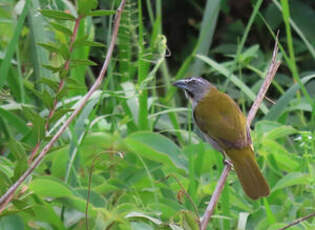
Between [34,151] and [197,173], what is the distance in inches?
49.3

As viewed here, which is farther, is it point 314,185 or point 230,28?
point 230,28

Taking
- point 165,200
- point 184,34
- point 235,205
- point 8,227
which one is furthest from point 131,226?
point 184,34

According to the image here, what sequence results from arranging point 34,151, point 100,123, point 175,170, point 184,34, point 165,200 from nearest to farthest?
point 34,151
point 165,200
point 175,170
point 100,123
point 184,34

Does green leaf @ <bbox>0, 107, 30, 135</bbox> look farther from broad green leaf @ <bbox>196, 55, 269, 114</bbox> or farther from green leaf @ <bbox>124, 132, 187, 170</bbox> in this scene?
broad green leaf @ <bbox>196, 55, 269, 114</bbox>

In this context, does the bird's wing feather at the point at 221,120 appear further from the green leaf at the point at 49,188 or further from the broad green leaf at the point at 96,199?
the green leaf at the point at 49,188

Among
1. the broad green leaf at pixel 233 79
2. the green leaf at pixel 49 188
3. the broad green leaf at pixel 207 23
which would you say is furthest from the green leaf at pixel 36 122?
the broad green leaf at pixel 207 23

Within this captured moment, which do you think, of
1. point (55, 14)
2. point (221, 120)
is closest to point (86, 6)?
point (55, 14)

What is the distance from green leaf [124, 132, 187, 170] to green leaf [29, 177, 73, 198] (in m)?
0.48

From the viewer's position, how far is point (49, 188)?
216cm

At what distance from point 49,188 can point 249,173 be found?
2.24 feet

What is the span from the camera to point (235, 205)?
2703 mm

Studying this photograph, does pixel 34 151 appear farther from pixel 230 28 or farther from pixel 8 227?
pixel 230 28

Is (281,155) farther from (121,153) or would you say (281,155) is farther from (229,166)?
(121,153)

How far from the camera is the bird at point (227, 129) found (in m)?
2.33
